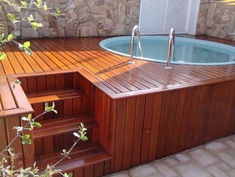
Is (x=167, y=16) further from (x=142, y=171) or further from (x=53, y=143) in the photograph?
(x=53, y=143)

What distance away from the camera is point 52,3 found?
492 cm

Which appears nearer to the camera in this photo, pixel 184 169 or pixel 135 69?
pixel 184 169

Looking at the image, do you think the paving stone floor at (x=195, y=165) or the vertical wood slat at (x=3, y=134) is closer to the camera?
the vertical wood slat at (x=3, y=134)

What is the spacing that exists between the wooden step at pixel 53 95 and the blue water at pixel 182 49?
2185mm

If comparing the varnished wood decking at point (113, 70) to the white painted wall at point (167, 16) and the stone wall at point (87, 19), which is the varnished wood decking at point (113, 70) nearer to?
the stone wall at point (87, 19)

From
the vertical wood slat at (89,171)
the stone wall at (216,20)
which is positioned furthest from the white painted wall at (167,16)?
the vertical wood slat at (89,171)

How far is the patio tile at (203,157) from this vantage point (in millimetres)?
2590

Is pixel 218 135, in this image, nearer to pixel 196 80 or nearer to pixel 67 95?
pixel 196 80

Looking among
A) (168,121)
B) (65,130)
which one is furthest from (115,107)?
(168,121)

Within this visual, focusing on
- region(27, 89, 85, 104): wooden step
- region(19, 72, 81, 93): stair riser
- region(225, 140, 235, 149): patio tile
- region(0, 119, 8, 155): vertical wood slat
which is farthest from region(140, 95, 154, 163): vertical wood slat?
region(0, 119, 8, 155): vertical wood slat

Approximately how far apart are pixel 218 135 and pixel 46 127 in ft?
6.59

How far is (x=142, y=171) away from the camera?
7.97 feet

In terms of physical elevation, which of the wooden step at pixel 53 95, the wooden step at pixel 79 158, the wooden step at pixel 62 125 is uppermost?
the wooden step at pixel 53 95

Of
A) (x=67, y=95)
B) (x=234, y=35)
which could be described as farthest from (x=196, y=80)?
(x=234, y=35)
